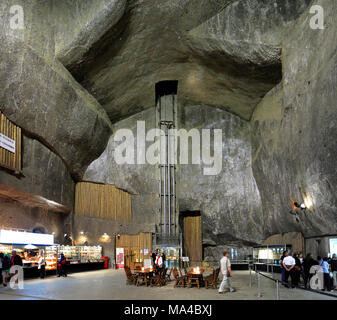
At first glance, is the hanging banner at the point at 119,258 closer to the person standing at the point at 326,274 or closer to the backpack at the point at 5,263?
the backpack at the point at 5,263

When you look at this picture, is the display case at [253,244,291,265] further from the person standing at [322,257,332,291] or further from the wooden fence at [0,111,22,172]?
the wooden fence at [0,111,22,172]

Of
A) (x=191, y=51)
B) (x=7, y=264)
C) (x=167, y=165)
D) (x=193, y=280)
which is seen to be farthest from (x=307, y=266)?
(x=167, y=165)

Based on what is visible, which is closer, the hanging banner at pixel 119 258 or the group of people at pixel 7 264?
the group of people at pixel 7 264

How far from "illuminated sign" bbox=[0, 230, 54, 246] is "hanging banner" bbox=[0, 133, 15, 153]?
4.04 meters

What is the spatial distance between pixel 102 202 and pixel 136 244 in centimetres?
395

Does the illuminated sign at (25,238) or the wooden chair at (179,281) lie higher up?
the illuminated sign at (25,238)

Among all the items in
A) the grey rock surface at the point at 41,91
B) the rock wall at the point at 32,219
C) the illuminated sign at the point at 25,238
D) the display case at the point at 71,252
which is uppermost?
the grey rock surface at the point at 41,91

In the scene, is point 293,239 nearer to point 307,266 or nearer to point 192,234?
point 307,266

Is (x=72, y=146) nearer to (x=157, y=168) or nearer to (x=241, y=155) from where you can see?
(x=157, y=168)

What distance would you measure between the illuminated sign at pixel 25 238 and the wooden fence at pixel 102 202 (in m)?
4.63

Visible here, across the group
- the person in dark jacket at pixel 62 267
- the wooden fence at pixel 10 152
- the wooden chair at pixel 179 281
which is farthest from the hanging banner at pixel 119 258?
the wooden chair at pixel 179 281

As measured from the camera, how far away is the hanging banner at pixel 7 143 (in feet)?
54.8

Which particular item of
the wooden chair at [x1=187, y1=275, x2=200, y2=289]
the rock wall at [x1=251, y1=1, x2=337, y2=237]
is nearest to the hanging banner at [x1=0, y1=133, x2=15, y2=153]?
the wooden chair at [x1=187, y1=275, x2=200, y2=289]
